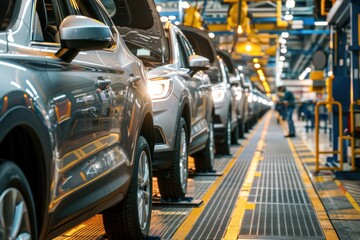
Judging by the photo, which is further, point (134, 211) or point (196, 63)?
point (196, 63)

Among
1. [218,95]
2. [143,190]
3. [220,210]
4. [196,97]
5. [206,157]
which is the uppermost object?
[196,97]

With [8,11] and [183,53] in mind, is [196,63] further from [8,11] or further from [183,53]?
[8,11]

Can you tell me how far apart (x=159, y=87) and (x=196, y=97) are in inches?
66.0

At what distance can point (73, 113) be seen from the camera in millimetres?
4180

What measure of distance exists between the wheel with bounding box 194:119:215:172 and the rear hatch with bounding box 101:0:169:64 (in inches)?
116

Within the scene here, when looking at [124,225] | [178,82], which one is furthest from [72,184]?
[178,82]

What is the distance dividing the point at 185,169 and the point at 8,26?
5.19 m

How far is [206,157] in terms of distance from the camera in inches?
455

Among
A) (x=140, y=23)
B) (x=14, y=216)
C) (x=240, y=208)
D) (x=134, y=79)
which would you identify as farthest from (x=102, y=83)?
(x=240, y=208)

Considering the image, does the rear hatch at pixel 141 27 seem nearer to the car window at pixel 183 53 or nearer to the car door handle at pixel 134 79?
the car window at pixel 183 53

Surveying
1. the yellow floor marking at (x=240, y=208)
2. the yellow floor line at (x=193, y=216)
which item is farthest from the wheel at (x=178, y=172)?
the yellow floor marking at (x=240, y=208)

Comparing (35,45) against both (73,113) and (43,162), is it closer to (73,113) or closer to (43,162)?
(73,113)

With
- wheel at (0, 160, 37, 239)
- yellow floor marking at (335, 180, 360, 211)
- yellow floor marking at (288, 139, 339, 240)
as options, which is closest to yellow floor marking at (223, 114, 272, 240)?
yellow floor marking at (288, 139, 339, 240)

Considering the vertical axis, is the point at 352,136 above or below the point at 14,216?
below
